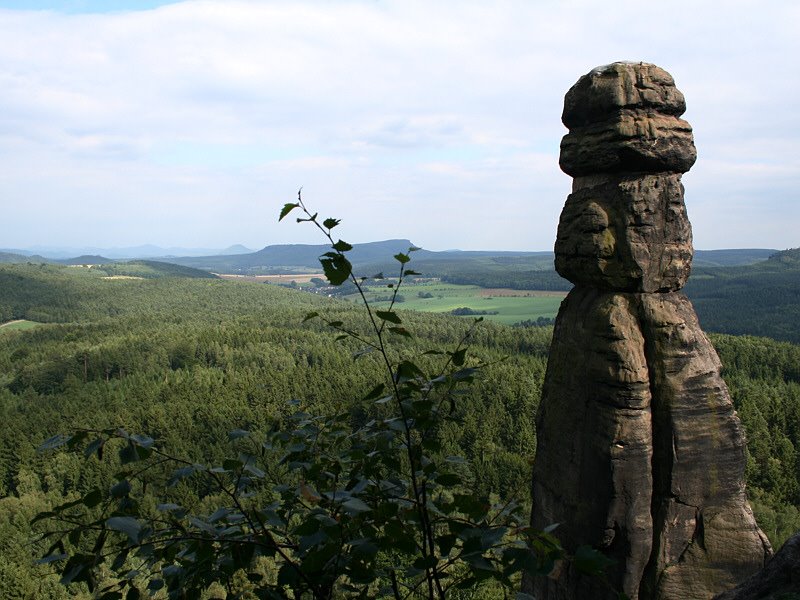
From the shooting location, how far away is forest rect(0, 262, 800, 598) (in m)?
51.1

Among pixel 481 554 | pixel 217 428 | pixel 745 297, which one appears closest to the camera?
pixel 481 554

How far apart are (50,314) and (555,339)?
20567 cm

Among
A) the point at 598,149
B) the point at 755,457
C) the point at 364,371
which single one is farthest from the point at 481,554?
the point at 364,371

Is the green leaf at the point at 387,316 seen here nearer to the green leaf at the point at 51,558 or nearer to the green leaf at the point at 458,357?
the green leaf at the point at 458,357

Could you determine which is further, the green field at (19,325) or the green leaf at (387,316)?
the green field at (19,325)

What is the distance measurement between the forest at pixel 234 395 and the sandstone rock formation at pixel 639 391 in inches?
495

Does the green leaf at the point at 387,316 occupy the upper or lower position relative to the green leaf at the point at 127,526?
upper

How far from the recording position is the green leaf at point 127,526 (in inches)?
133

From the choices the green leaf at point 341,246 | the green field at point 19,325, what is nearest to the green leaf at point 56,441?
the green leaf at point 341,246

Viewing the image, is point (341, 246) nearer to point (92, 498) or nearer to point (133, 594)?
point (92, 498)

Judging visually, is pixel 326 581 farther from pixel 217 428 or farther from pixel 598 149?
pixel 217 428

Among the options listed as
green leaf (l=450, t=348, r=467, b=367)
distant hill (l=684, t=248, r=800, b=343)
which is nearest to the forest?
green leaf (l=450, t=348, r=467, b=367)

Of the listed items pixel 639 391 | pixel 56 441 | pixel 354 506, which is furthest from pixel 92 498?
pixel 639 391

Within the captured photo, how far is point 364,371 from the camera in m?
82.8
